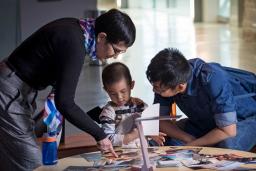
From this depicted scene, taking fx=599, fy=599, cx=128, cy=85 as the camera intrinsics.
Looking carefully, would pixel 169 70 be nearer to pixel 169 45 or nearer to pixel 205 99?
pixel 205 99

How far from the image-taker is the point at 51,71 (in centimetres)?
275

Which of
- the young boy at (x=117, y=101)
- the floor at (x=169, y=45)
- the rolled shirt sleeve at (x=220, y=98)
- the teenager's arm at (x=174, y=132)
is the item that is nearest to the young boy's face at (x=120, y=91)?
the young boy at (x=117, y=101)

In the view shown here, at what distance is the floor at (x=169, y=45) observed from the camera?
732 centimetres

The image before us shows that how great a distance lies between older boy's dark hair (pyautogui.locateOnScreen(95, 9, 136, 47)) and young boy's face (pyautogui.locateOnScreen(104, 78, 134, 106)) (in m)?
0.56

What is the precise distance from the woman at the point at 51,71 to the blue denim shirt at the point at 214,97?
61cm

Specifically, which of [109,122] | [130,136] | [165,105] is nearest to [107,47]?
[130,136]

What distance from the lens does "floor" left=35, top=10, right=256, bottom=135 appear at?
732 centimetres

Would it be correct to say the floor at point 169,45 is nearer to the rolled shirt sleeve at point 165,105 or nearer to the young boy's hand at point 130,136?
the rolled shirt sleeve at point 165,105

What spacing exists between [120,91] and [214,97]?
19.8 inches

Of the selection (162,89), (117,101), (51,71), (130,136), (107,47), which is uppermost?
(107,47)

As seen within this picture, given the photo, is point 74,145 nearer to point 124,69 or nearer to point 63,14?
point 124,69

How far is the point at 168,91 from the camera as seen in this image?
114 inches

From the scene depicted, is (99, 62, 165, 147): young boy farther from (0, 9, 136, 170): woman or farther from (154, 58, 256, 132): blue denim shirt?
(0, 9, 136, 170): woman

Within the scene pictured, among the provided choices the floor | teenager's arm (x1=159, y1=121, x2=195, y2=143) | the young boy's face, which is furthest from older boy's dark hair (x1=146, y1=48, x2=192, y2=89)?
the floor
